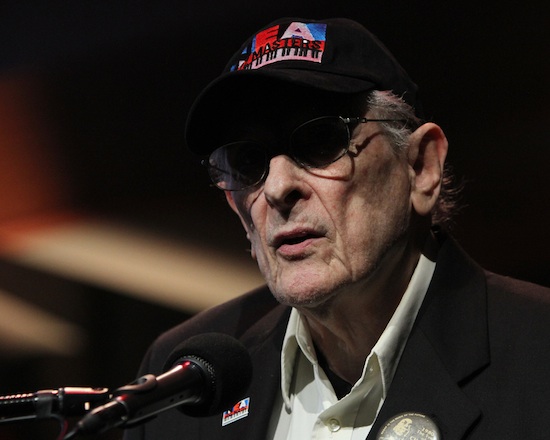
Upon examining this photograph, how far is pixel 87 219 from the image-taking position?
3197mm

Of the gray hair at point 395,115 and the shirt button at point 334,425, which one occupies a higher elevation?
the gray hair at point 395,115

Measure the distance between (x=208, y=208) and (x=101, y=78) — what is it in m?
0.58

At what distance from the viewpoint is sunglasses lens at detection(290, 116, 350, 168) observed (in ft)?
6.18

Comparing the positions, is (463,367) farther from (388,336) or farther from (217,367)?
(217,367)

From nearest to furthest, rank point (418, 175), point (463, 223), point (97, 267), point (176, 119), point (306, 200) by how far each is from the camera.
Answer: point (306, 200) → point (418, 175) → point (463, 223) → point (176, 119) → point (97, 267)

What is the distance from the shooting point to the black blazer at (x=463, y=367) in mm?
1761

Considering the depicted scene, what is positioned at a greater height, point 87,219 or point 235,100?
point 235,100

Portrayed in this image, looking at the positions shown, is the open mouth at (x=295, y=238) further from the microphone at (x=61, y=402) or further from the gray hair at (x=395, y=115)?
the microphone at (x=61, y=402)

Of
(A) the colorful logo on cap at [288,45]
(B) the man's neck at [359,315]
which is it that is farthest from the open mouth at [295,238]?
(A) the colorful logo on cap at [288,45]

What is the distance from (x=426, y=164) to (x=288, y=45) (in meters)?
0.42

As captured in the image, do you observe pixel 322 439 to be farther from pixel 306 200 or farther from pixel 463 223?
pixel 463 223

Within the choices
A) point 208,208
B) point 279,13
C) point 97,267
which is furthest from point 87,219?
point 279,13

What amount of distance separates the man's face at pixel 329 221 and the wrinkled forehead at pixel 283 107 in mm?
60

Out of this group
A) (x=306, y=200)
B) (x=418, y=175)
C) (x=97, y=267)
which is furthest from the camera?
(x=97, y=267)
